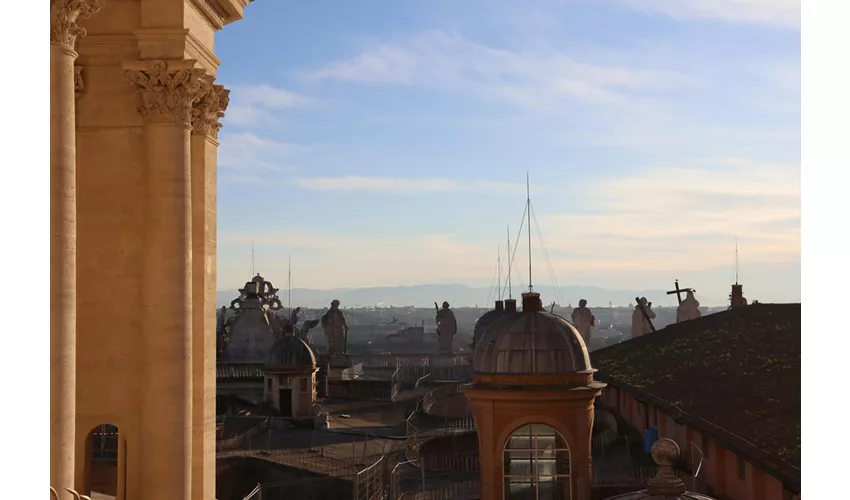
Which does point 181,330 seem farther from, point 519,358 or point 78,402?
point 519,358

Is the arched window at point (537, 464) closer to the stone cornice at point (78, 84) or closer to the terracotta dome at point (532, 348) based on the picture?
→ the terracotta dome at point (532, 348)

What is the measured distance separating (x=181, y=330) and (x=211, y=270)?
2.84 metres

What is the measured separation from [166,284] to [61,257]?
6338mm

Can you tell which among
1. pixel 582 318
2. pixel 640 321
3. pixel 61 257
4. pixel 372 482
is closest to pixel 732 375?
pixel 372 482

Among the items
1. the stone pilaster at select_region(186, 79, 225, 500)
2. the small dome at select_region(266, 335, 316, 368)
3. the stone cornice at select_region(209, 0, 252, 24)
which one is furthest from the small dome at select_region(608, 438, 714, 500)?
the small dome at select_region(266, 335, 316, 368)

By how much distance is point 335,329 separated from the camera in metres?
82.9

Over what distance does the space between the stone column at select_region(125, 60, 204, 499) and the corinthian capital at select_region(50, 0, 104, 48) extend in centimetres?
550

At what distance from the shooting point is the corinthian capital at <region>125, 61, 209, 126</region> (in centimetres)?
2036

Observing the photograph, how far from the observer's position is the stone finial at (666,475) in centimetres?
1659

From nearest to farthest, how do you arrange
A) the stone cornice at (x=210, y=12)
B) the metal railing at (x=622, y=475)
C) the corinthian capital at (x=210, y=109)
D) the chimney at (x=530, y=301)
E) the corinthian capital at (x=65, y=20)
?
the corinthian capital at (x=65, y=20), the stone cornice at (x=210, y=12), the corinthian capital at (x=210, y=109), the chimney at (x=530, y=301), the metal railing at (x=622, y=475)

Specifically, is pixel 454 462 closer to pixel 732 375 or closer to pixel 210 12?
pixel 732 375

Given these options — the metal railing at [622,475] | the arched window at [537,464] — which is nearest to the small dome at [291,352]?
the metal railing at [622,475]

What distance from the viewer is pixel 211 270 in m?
22.9
